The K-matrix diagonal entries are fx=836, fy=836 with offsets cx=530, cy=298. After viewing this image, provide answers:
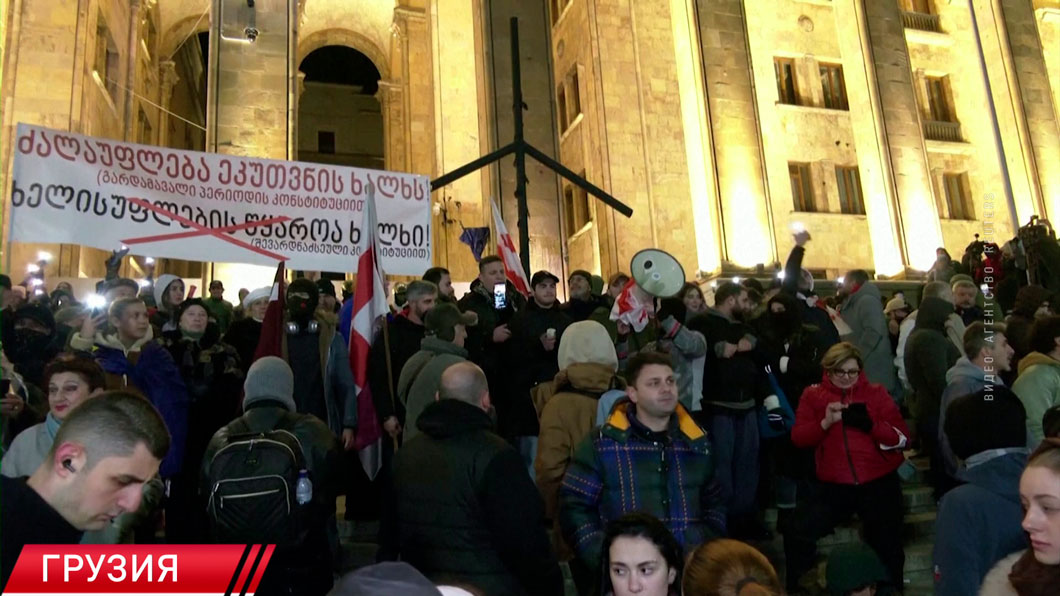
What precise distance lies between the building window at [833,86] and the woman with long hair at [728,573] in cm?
2318

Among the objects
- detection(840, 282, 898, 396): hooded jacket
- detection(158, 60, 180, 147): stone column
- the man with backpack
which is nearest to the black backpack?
the man with backpack

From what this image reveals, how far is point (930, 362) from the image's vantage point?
7027 millimetres

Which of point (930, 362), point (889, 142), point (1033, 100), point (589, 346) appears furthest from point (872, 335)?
point (1033, 100)

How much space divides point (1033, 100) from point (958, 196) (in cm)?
343

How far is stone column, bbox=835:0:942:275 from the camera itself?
19859 millimetres

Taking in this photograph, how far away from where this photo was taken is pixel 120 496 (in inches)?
95.3

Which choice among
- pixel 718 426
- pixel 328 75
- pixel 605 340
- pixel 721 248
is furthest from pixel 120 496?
pixel 328 75

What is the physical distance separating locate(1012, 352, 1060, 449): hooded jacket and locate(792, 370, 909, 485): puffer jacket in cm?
76

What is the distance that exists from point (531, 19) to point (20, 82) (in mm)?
11004

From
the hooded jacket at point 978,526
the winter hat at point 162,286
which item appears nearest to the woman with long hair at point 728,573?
the hooded jacket at point 978,526

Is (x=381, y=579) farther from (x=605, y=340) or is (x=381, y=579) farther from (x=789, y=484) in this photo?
(x=789, y=484)

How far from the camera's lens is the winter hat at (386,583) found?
1562 mm

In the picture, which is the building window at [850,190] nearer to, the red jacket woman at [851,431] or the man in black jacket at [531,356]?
the man in black jacket at [531,356]

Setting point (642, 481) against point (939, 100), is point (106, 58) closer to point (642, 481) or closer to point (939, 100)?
point (642, 481)
